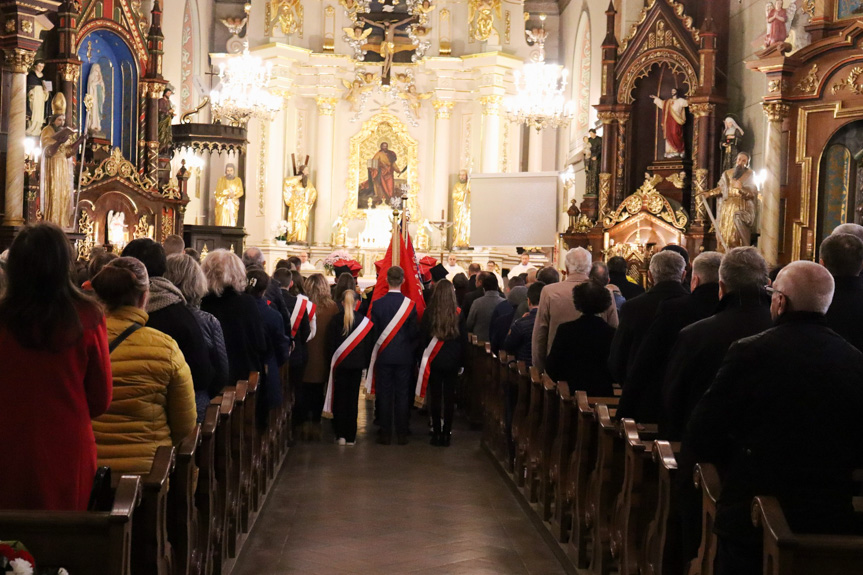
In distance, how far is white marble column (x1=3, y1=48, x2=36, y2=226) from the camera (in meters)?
13.7

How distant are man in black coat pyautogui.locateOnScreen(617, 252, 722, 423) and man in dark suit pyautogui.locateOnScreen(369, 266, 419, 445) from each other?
496 cm

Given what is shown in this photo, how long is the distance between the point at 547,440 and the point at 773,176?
8.16m

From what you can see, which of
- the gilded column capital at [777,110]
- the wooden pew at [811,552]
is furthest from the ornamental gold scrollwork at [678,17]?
the wooden pew at [811,552]

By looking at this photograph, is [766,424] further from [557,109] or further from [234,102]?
[234,102]

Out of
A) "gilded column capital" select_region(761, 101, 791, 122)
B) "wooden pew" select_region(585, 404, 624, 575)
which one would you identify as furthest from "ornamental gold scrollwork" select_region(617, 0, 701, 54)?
"wooden pew" select_region(585, 404, 624, 575)

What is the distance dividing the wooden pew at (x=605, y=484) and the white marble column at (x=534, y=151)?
20.6m

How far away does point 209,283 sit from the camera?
269 inches

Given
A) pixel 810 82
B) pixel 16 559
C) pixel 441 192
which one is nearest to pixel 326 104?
pixel 441 192

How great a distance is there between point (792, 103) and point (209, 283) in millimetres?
9433

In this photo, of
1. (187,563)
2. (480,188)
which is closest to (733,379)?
(187,563)

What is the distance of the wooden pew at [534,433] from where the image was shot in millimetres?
7504

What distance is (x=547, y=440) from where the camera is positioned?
7.13m

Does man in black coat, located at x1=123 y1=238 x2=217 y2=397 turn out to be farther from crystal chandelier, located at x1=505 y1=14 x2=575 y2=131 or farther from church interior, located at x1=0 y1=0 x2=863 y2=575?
crystal chandelier, located at x1=505 y1=14 x2=575 y2=131

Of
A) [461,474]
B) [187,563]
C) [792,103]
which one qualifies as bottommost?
[461,474]
